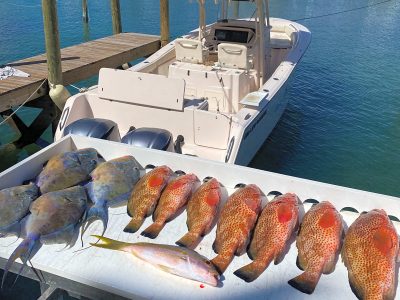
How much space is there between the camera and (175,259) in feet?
8.14

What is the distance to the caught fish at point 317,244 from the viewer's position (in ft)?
7.84

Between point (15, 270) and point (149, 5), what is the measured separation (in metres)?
24.6

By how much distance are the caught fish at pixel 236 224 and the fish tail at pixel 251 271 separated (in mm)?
107

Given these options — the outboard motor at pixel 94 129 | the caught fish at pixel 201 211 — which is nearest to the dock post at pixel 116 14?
the outboard motor at pixel 94 129

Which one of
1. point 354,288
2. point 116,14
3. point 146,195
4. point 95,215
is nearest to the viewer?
point 354,288

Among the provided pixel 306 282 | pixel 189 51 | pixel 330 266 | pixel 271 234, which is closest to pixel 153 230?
pixel 271 234

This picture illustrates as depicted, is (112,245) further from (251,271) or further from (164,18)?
(164,18)

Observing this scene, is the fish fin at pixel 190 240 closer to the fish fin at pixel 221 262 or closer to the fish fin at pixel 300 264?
the fish fin at pixel 221 262

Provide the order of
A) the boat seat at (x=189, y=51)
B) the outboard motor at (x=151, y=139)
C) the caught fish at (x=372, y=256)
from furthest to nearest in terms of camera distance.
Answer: the boat seat at (x=189, y=51)
the outboard motor at (x=151, y=139)
the caught fish at (x=372, y=256)

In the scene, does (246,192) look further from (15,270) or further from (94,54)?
(94,54)

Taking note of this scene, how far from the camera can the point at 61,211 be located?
9.49 feet

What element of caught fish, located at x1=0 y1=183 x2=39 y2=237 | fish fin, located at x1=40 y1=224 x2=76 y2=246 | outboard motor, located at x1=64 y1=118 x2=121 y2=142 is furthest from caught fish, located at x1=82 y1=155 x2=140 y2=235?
outboard motor, located at x1=64 y1=118 x2=121 y2=142

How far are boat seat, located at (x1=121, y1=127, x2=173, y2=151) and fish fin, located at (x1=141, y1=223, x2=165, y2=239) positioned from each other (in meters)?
2.11

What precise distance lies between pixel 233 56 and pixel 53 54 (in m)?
3.07
